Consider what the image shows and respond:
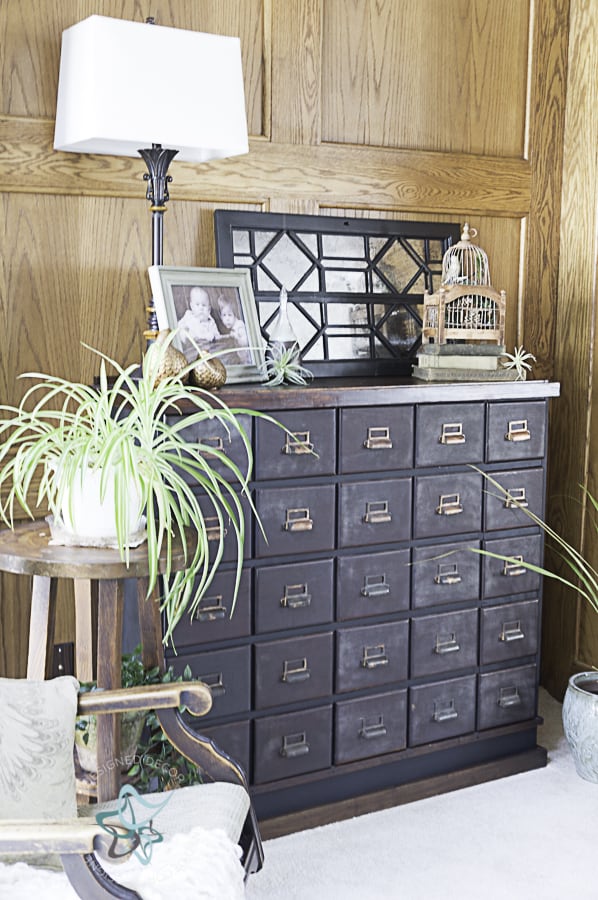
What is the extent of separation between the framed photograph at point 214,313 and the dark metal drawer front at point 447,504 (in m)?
0.51

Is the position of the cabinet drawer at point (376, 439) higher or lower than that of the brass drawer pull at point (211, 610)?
higher

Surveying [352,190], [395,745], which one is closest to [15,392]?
[352,190]

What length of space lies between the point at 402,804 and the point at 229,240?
1.55m

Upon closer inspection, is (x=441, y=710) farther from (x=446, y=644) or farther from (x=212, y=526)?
(x=212, y=526)

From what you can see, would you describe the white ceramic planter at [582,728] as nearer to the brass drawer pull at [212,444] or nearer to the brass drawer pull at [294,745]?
the brass drawer pull at [294,745]

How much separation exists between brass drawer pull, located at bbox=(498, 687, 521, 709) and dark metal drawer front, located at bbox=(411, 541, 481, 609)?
0.99 feet

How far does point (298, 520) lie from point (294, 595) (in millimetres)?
184

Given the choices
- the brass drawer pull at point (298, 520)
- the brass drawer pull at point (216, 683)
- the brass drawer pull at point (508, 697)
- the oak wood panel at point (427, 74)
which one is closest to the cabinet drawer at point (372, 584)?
the brass drawer pull at point (298, 520)

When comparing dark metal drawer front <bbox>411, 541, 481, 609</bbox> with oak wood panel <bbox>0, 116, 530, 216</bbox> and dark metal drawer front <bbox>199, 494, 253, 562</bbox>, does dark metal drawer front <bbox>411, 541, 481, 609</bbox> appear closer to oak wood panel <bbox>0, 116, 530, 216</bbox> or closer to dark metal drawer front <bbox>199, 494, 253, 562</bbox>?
dark metal drawer front <bbox>199, 494, 253, 562</bbox>

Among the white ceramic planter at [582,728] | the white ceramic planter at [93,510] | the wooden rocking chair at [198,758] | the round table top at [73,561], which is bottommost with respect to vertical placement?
the white ceramic planter at [582,728]

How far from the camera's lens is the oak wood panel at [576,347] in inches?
124

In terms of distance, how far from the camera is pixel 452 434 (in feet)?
8.75

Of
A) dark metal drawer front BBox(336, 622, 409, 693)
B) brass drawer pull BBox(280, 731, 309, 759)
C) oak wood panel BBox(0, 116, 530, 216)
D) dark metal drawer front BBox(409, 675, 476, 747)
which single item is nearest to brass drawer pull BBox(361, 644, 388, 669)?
dark metal drawer front BBox(336, 622, 409, 693)

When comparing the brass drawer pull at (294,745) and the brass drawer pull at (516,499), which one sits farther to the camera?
the brass drawer pull at (516,499)
